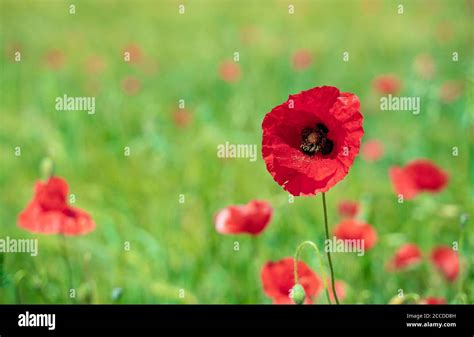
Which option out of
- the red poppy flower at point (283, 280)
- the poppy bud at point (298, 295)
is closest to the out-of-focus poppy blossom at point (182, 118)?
the red poppy flower at point (283, 280)

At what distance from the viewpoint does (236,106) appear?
11.5 feet

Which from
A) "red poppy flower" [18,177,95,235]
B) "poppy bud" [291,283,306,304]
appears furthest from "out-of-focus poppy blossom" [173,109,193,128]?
"poppy bud" [291,283,306,304]

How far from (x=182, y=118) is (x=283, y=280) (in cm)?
151

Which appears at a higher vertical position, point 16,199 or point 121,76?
point 121,76

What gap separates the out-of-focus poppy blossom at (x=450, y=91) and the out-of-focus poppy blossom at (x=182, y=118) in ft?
3.24

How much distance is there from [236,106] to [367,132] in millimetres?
583

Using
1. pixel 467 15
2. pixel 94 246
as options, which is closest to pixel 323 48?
pixel 467 15

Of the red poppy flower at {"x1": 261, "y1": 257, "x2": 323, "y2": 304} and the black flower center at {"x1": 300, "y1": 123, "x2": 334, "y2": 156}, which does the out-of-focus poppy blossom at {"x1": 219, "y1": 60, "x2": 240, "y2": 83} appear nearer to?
the red poppy flower at {"x1": 261, "y1": 257, "x2": 323, "y2": 304}

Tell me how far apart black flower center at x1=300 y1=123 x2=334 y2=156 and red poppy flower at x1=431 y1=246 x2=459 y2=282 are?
79 centimetres

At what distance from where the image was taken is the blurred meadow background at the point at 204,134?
2.47 meters

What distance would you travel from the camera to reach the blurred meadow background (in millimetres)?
2467

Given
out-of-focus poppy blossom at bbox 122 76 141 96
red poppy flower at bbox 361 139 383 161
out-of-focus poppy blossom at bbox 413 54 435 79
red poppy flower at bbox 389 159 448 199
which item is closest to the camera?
red poppy flower at bbox 389 159 448 199

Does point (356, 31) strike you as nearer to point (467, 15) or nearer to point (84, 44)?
point (467, 15)

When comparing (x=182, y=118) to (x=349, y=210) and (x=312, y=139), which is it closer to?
(x=349, y=210)
